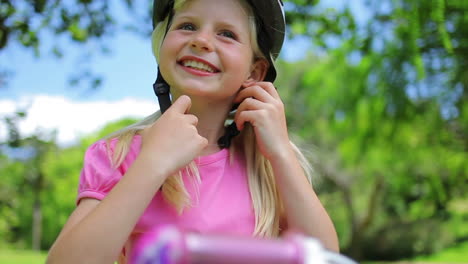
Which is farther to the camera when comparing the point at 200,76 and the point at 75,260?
the point at 200,76

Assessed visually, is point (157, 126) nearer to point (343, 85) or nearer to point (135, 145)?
point (135, 145)

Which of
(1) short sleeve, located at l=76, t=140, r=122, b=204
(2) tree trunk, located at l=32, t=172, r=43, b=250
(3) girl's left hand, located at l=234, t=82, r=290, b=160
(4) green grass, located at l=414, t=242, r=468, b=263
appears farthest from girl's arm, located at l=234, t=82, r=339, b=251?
(2) tree trunk, located at l=32, t=172, r=43, b=250

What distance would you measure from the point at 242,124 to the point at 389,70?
4.85 meters

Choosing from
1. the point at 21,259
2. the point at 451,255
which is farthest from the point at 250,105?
the point at 451,255

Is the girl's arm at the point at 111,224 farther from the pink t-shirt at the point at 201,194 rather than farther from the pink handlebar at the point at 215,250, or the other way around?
the pink handlebar at the point at 215,250

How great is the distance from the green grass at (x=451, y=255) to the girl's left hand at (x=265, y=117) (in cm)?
2530

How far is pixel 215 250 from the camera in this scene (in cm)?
73

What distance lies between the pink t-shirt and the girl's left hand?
18 centimetres

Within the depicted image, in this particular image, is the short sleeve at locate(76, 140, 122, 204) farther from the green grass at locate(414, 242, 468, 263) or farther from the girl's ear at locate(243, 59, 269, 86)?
the green grass at locate(414, 242, 468, 263)

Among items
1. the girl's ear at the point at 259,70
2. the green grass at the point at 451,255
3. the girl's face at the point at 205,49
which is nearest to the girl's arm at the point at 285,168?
the girl's face at the point at 205,49

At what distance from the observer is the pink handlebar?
718 millimetres

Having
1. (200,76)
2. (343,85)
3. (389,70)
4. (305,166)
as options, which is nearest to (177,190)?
(200,76)

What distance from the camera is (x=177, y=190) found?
173cm

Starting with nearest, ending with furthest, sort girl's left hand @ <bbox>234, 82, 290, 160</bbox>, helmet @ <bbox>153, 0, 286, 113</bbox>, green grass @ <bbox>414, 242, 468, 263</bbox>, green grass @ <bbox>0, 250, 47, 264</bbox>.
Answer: girl's left hand @ <bbox>234, 82, 290, 160</bbox>
helmet @ <bbox>153, 0, 286, 113</bbox>
green grass @ <bbox>0, 250, 47, 264</bbox>
green grass @ <bbox>414, 242, 468, 263</bbox>
